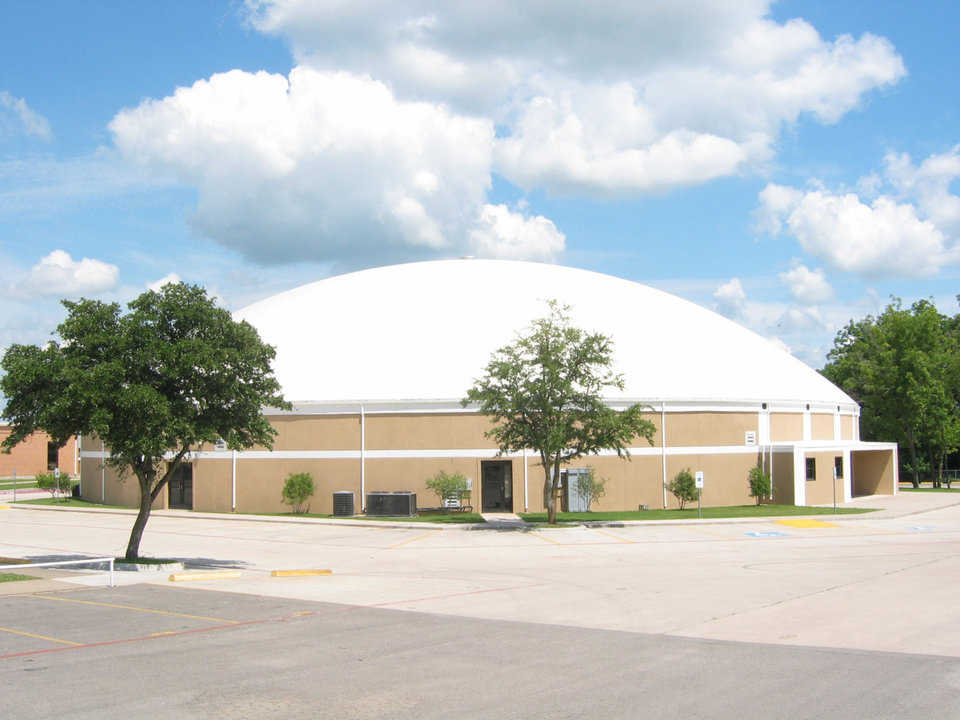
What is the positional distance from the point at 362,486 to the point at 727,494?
52.3 feet

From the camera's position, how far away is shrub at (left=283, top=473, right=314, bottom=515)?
37.1m

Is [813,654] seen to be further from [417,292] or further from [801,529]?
[417,292]

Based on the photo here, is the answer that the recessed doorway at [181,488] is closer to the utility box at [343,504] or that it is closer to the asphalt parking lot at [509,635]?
the utility box at [343,504]

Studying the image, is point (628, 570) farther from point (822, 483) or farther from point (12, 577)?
point (822, 483)

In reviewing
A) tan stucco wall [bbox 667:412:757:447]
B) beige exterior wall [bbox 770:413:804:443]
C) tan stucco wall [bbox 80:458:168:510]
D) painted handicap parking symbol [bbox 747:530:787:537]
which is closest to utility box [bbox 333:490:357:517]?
tan stucco wall [bbox 80:458:168:510]

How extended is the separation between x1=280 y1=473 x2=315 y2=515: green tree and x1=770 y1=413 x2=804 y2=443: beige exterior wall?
2113cm

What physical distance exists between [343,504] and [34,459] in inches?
2203

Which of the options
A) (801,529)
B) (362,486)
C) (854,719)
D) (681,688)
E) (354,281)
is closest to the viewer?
(854,719)

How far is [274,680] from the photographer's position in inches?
388

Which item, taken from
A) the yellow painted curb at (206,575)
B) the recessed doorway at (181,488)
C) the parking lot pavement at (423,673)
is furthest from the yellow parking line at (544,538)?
the recessed doorway at (181,488)

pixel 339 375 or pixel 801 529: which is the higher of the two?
pixel 339 375

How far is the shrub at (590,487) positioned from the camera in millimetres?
Answer: 36969

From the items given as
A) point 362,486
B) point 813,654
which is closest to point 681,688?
point 813,654

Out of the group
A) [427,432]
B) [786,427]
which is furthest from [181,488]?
[786,427]
